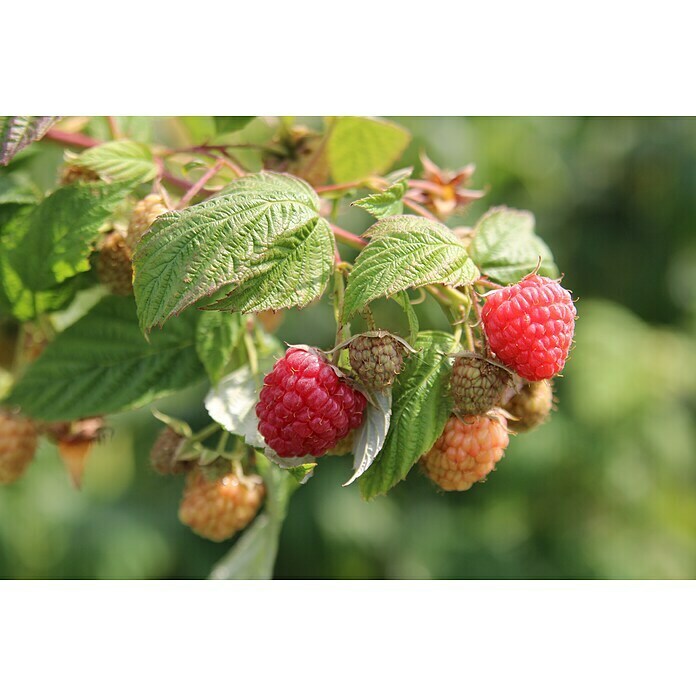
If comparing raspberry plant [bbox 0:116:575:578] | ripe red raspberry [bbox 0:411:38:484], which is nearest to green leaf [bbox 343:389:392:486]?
raspberry plant [bbox 0:116:575:578]

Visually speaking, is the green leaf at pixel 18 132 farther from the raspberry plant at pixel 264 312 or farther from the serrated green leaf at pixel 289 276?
the serrated green leaf at pixel 289 276

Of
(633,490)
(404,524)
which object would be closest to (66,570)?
(404,524)

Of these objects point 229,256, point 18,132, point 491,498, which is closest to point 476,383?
point 229,256

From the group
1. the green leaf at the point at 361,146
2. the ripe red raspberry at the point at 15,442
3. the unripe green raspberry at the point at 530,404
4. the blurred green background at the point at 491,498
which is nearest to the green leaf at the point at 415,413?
the unripe green raspberry at the point at 530,404

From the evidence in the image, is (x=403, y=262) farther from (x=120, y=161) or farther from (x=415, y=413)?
(x=120, y=161)

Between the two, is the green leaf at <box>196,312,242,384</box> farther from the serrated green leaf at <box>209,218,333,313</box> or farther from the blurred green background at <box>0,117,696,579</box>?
the blurred green background at <box>0,117,696,579</box>

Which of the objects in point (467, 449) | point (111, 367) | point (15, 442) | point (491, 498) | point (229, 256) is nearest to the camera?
point (229, 256)

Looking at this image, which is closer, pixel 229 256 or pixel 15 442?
pixel 229 256
